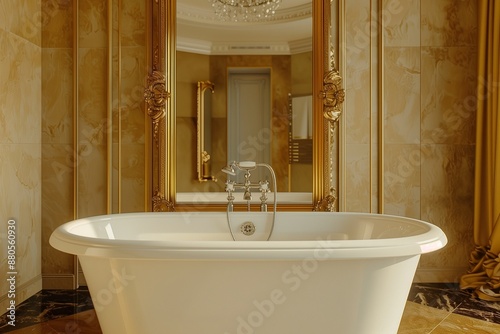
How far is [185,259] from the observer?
4.39 ft

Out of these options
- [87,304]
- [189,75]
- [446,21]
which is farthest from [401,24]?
[87,304]

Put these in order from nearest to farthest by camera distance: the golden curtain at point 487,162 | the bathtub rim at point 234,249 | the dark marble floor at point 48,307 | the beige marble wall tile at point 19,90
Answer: the bathtub rim at point 234,249
the dark marble floor at point 48,307
the beige marble wall tile at point 19,90
the golden curtain at point 487,162

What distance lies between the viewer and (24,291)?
2357mm

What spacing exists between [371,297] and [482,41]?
5.89ft

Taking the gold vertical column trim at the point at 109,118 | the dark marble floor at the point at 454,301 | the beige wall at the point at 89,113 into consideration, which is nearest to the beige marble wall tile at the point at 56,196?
the beige wall at the point at 89,113

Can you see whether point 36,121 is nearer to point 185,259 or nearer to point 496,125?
point 185,259

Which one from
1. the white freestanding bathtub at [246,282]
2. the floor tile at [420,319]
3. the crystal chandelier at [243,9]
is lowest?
the floor tile at [420,319]

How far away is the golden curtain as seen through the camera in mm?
2447

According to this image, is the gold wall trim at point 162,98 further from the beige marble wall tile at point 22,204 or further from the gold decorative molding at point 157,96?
the beige marble wall tile at point 22,204

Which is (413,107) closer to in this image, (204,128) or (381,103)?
(381,103)

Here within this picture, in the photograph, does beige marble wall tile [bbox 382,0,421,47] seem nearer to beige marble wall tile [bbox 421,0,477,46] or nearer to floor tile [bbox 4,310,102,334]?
beige marble wall tile [bbox 421,0,477,46]

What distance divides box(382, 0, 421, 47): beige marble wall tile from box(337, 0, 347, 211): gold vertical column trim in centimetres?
26

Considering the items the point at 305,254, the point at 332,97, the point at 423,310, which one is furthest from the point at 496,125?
the point at 305,254

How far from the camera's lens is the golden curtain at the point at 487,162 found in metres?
2.45
